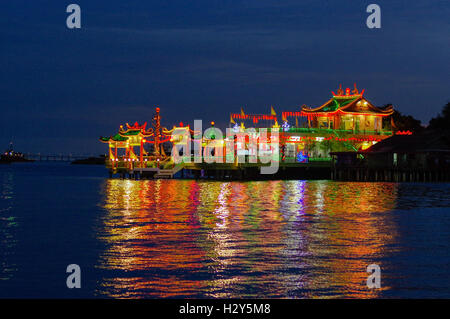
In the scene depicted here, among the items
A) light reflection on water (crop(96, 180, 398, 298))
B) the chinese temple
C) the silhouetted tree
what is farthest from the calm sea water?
the silhouetted tree

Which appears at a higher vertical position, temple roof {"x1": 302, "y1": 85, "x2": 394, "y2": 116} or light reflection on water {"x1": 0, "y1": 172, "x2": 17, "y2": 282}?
temple roof {"x1": 302, "y1": 85, "x2": 394, "y2": 116}

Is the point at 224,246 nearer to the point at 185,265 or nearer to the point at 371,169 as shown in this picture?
the point at 185,265

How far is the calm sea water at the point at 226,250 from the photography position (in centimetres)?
1501

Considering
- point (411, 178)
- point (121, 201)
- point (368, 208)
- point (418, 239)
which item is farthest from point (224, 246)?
point (411, 178)

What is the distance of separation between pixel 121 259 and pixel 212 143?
58.8m

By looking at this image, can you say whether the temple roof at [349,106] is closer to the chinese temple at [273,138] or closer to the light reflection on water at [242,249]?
the chinese temple at [273,138]

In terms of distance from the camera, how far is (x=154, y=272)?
16.5 m

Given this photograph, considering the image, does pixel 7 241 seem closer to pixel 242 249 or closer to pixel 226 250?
pixel 226 250

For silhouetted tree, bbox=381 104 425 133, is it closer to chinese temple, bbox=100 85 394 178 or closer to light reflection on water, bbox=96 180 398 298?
chinese temple, bbox=100 85 394 178

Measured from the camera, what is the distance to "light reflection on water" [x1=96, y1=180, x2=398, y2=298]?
591 inches

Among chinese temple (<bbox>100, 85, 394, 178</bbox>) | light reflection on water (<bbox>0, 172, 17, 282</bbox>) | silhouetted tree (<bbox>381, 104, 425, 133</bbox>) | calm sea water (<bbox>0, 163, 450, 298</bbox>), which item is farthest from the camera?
silhouetted tree (<bbox>381, 104, 425, 133</bbox>)

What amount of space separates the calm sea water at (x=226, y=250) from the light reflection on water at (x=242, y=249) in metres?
0.03

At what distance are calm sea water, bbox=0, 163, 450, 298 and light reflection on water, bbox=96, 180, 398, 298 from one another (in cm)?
3
